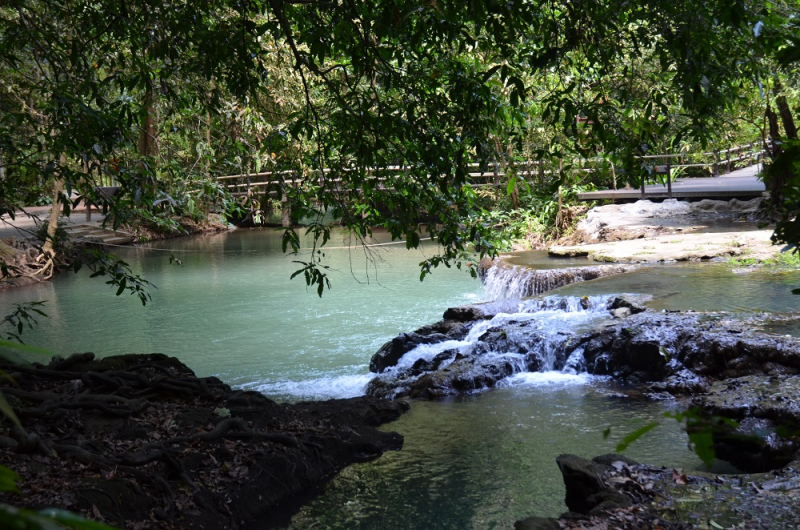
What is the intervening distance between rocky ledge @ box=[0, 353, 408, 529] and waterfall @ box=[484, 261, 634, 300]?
622 centimetres

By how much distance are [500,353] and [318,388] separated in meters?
2.54

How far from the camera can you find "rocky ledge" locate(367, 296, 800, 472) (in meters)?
6.66

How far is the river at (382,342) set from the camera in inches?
247

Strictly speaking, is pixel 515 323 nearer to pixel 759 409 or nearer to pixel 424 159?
pixel 759 409

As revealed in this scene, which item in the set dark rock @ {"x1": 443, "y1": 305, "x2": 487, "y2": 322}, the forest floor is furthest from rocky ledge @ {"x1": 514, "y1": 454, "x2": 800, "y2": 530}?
the forest floor

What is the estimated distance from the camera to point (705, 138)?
4.68m

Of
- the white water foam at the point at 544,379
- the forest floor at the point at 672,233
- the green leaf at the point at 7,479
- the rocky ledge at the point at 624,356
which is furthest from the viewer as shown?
the forest floor at the point at 672,233

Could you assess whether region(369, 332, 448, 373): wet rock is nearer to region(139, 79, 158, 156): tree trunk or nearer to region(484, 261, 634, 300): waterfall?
region(484, 261, 634, 300): waterfall

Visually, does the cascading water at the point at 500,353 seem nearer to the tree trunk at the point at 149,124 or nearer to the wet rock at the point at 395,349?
the wet rock at the point at 395,349

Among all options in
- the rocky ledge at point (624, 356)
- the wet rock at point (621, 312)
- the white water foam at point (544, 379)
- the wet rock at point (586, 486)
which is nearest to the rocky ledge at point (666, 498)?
the wet rock at point (586, 486)

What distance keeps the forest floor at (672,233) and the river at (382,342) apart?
799mm

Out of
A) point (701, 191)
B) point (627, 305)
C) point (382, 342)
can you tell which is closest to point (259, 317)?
point (382, 342)

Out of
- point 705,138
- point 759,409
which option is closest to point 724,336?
point 759,409

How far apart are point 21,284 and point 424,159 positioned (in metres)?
16.7
